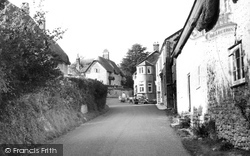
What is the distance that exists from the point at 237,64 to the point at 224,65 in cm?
88

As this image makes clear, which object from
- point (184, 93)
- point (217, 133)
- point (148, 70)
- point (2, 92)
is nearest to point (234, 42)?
point (217, 133)

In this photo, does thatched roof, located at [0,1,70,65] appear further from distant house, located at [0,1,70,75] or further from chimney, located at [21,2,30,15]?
chimney, located at [21,2,30,15]

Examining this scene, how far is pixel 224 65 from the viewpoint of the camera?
10.6 metres

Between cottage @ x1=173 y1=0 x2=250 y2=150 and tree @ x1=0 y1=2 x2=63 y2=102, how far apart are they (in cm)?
544

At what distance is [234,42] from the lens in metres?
9.72

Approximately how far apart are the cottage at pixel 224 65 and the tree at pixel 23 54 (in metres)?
5.44

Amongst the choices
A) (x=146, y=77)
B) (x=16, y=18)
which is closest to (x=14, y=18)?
(x=16, y=18)

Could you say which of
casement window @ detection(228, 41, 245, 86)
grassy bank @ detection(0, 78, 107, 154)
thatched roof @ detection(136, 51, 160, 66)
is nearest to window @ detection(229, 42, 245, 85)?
casement window @ detection(228, 41, 245, 86)

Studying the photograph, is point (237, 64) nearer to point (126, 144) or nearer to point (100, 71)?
point (126, 144)

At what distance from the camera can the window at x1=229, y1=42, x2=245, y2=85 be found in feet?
30.3

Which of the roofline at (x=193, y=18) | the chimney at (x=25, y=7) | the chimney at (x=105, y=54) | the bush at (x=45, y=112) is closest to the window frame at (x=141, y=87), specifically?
the chimney at (x=105, y=54)

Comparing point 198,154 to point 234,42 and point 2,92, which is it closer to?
point 234,42

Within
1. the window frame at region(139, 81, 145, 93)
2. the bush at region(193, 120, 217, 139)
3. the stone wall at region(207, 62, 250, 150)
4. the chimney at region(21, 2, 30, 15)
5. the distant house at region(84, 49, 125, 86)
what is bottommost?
the bush at region(193, 120, 217, 139)

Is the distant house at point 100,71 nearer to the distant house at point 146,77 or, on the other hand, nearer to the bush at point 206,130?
the distant house at point 146,77
